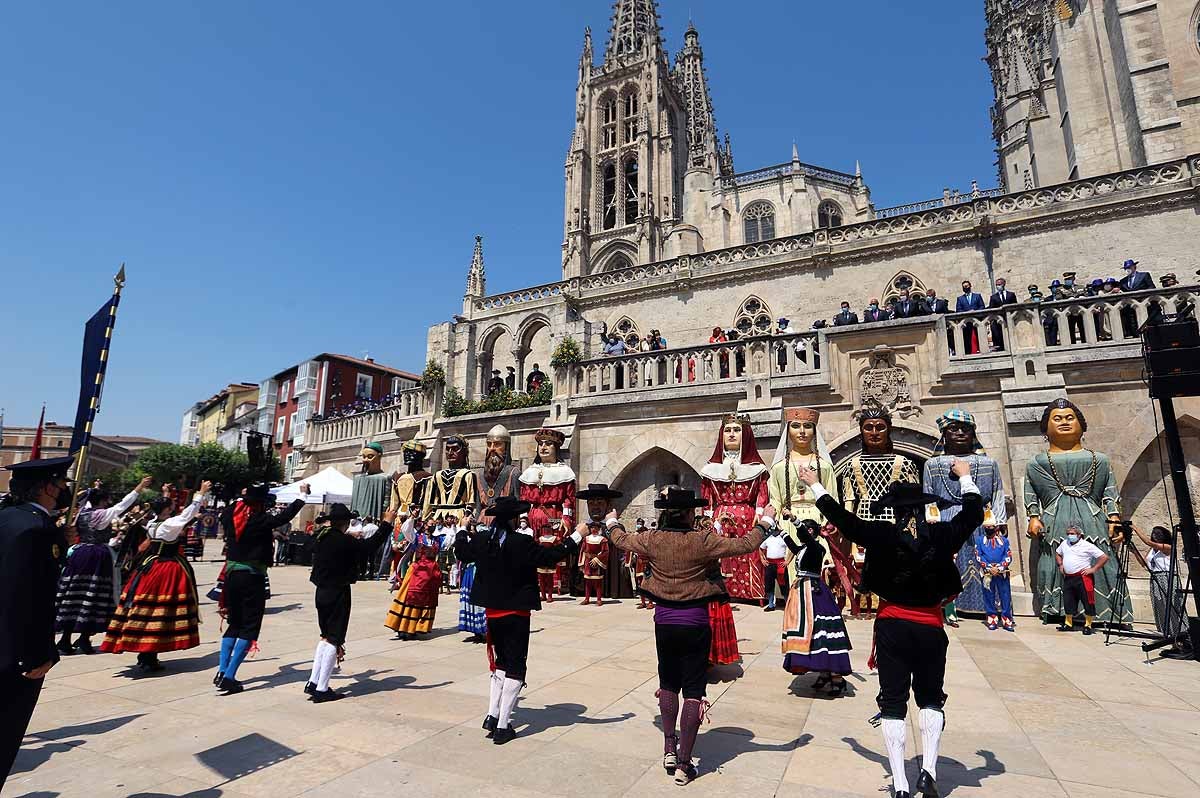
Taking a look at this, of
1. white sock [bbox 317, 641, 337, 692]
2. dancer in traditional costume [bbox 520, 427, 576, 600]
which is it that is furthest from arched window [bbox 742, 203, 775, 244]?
white sock [bbox 317, 641, 337, 692]

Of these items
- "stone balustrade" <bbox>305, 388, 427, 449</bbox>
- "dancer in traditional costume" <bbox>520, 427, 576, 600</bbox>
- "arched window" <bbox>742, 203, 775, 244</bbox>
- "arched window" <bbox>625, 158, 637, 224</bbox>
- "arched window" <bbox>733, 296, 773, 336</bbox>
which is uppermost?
"arched window" <bbox>625, 158, 637, 224</bbox>

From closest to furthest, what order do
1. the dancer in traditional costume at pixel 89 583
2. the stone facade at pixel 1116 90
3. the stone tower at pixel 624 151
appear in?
1. the dancer in traditional costume at pixel 89 583
2. the stone facade at pixel 1116 90
3. the stone tower at pixel 624 151

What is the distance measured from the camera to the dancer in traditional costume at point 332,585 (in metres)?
4.93

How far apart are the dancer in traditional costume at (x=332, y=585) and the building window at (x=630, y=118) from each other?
49.0 meters

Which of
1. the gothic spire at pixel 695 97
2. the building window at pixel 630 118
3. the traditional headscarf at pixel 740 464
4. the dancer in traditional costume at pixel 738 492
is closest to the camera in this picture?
the dancer in traditional costume at pixel 738 492

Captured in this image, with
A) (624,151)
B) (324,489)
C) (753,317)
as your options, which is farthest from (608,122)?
(324,489)

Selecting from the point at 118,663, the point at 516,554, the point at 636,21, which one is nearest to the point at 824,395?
the point at 516,554

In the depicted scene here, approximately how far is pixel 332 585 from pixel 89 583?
4325 millimetres

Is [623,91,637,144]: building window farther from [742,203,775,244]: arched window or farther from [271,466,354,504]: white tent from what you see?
[271,466,354,504]: white tent

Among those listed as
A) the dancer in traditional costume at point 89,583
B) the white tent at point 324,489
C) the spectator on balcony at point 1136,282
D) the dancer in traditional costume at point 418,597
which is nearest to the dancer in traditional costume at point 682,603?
the dancer in traditional costume at point 418,597

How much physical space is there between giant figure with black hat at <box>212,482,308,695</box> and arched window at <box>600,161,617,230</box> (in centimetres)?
4543

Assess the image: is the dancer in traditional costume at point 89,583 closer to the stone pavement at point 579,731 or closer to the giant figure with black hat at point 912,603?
the stone pavement at point 579,731

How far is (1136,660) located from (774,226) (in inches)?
1572

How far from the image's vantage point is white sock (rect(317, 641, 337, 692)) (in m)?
4.90
